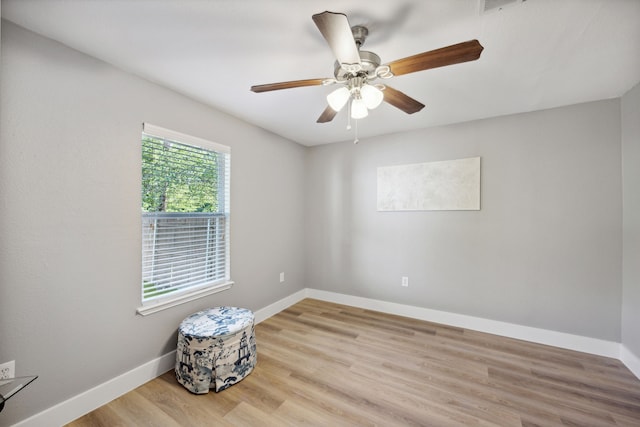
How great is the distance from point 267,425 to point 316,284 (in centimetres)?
233

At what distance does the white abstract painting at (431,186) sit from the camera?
112 inches

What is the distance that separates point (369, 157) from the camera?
346 centimetres

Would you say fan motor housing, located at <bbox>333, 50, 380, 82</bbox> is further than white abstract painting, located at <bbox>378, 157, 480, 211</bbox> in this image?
No

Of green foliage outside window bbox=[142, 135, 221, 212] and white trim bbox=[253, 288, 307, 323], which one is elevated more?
green foliage outside window bbox=[142, 135, 221, 212]

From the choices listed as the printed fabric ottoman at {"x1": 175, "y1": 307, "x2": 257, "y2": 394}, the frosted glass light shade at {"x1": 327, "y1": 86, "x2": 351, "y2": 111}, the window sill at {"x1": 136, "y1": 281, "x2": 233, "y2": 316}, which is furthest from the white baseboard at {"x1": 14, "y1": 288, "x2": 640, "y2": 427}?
the frosted glass light shade at {"x1": 327, "y1": 86, "x2": 351, "y2": 111}

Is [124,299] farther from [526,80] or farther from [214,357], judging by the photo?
[526,80]

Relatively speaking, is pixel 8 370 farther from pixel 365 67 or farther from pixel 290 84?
pixel 365 67

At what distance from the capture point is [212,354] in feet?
6.14

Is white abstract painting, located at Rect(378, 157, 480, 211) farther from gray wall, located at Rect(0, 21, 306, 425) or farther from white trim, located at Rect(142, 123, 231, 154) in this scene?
gray wall, located at Rect(0, 21, 306, 425)

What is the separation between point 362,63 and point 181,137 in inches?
64.5

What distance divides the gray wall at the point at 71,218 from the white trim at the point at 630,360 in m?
3.75

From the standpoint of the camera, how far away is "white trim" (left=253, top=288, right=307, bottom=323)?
121 inches

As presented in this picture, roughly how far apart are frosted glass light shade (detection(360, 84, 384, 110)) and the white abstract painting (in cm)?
183

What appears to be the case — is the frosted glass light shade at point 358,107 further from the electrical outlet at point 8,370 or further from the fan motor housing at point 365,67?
the electrical outlet at point 8,370
